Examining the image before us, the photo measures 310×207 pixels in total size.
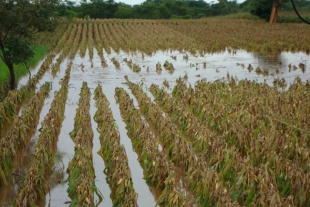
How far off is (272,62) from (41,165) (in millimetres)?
15659

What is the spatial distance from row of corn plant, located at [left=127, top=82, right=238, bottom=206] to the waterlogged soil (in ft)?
2.26

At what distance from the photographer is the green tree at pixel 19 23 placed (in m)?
13.4

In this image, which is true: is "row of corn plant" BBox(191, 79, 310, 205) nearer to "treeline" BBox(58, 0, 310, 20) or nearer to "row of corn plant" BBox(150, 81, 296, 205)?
"row of corn plant" BBox(150, 81, 296, 205)

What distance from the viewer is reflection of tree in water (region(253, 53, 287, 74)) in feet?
61.0

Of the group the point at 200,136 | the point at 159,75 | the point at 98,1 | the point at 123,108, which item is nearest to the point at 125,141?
the point at 200,136

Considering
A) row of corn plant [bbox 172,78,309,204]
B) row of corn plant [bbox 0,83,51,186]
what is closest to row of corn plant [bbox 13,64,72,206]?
row of corn plant [bbox 0,83,51,186]

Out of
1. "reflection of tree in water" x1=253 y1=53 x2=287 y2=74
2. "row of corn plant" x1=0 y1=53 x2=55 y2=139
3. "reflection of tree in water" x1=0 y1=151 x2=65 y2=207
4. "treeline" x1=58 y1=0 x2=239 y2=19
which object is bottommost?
"reflection of tree in water" x1=0 y1=151 x2=65 y2=207

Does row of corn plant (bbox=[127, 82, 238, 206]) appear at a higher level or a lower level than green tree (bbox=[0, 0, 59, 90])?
lower

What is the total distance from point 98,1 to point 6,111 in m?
56.8

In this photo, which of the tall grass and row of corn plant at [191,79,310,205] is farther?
the tall grass

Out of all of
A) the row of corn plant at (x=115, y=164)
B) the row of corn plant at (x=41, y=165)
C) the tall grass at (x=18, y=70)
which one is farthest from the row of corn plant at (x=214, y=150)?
the tall grass at (x=18, y=70)

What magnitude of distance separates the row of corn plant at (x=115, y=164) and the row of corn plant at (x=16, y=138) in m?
1.59

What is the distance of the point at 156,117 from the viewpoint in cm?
1025

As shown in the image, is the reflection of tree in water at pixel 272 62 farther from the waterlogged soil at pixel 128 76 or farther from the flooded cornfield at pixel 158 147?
the flooded cornfield at pixel 158 147
